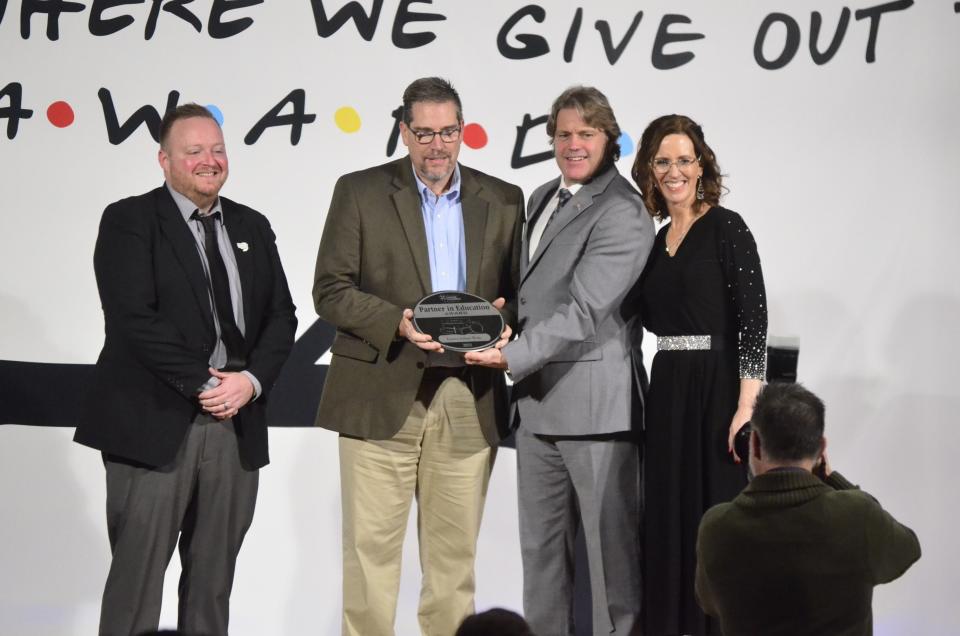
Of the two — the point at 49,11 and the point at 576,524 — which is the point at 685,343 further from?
the point at 49,11

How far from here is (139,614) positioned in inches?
124

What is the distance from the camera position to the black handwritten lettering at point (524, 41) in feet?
14.8

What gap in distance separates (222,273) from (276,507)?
5.17 feet

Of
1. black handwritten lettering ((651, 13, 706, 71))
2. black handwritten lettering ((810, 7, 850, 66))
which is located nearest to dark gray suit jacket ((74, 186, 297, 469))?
black handwritten lettering ((651, 13, 706, 71))

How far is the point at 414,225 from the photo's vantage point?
3.28 meters

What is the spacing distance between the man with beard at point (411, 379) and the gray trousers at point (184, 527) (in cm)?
31

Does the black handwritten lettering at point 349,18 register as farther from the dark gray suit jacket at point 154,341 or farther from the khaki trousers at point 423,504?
the khaki trousers at point 423,504

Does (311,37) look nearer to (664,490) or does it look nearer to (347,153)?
(347,153)

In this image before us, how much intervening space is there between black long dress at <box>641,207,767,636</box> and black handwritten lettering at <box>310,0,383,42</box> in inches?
74.6

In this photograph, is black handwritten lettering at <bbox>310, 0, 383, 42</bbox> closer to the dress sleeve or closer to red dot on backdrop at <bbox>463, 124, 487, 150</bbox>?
red dot on backdrop at <bbox>463, 124, 487, 150</bbox>

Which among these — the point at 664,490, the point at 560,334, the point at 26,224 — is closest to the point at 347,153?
the point at 26,224

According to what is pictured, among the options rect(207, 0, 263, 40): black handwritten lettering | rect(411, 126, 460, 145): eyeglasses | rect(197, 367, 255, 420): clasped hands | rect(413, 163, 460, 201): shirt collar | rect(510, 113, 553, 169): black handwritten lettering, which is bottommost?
rect(197, 367, 255, 420): clasped hands

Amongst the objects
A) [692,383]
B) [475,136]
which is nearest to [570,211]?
[692,383]

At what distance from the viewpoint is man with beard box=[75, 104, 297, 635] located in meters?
3.09
